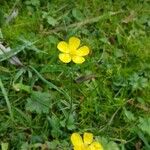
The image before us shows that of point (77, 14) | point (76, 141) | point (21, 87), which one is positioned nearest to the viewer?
point (76, 141)

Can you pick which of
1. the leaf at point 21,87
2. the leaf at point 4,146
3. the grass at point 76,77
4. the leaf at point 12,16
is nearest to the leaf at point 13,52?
the grass at point 76,77

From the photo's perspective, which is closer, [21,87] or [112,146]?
[112,146]

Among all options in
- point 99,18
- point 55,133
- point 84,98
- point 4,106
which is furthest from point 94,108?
point 99,18

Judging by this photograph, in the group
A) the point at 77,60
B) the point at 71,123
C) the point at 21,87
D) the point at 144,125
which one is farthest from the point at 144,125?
the point at 21,87

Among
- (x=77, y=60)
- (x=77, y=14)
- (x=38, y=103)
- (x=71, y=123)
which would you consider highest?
(x=77, y=14)

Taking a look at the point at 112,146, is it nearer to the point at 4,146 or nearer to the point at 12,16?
the point at 4,146

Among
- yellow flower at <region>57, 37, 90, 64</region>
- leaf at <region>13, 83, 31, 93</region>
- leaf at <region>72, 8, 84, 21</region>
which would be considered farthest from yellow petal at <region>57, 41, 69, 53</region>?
leaf at <region>72, 8, 84, 21</region>
